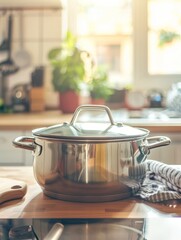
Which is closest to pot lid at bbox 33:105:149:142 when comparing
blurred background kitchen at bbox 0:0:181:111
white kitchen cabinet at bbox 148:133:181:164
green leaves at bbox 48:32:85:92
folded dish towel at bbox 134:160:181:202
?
folded dish towel at bbox 134:160:181:202

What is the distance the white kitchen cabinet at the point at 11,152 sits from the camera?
6.66ft

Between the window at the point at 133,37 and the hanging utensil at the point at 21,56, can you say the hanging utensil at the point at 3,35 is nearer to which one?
the hanging utensil at the point at 21,56

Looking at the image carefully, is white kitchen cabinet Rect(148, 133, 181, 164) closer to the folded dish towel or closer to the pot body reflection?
the folded dish towel

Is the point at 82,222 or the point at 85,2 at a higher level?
the point at 85,2

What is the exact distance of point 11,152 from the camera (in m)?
2.05

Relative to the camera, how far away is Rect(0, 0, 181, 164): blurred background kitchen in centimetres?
265

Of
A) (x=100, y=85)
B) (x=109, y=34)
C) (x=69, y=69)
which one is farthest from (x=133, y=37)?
(x=69, y=69)

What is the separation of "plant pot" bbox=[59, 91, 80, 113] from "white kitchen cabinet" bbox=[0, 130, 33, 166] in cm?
51

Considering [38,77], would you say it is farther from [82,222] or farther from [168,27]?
[82,222]

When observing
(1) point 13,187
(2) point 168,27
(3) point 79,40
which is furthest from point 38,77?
(1) point 13,187

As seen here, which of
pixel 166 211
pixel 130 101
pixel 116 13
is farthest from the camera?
pixel 116 13

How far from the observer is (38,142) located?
2.75ft

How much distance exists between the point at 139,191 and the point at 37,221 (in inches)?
10.0

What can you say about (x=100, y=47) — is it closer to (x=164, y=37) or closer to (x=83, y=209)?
(x=164, y=37)
